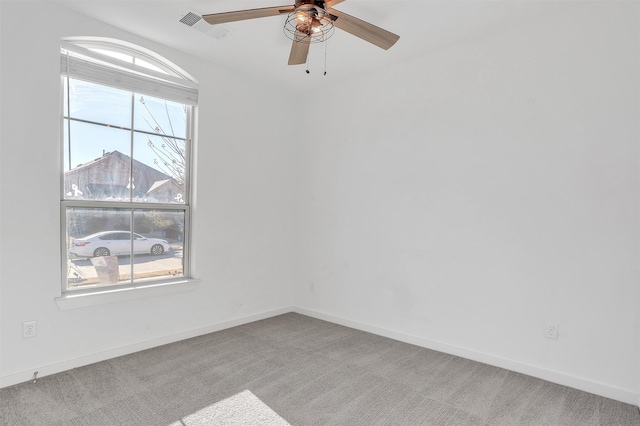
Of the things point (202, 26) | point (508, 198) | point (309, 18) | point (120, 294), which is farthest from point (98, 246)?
point (508, 198)

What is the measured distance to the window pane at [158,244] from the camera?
10.7ft

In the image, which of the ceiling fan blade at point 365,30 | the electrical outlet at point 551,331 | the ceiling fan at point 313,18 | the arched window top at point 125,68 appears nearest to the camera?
the ceiling fan at point 313,18

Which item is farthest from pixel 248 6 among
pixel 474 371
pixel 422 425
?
pixel 474 371

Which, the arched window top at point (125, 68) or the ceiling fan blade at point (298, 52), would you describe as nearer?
the ceiling fan blade at point (298, 52)

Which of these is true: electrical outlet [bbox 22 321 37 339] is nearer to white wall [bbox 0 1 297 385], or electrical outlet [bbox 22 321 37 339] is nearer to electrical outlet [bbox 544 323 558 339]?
white wall [bbox 0 1 297 385]

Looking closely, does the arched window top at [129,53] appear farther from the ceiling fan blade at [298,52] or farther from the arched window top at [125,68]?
the ceiling fan blade at [298,52]

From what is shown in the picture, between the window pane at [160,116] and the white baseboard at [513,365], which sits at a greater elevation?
the window pane at [160,116]

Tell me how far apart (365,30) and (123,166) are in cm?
230

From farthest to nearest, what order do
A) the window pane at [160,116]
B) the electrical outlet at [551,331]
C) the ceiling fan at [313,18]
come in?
the window pane at [160,116] < the electrical outlet at [551,331] < the ceiling fan at [313,18]

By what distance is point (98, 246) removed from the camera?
3006mm

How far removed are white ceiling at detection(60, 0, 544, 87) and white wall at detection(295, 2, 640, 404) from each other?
0.68ft

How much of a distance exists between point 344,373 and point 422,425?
31.0 inches

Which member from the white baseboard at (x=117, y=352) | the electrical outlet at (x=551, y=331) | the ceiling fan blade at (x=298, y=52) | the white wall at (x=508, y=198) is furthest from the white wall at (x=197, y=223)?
the electrical outlet at (x=551, y=331)

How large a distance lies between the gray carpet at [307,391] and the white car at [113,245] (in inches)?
34.5
